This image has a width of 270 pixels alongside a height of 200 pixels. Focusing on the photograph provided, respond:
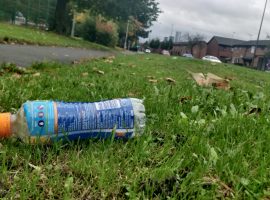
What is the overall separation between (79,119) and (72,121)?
4 centimetres

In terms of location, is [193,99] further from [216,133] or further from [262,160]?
[262,160]

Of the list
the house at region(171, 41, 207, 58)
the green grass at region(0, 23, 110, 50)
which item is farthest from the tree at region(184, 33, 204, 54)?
the green grass at region(0, 23, 110, 50)

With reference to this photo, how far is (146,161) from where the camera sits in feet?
6.07

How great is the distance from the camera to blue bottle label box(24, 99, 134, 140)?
189cm

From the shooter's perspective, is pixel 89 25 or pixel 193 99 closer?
pixel 193 99

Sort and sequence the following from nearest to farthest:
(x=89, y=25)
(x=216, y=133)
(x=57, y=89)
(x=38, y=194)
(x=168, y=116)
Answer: (x=38, y=194) < (x=216, y=133) < (x=168, y=116) < (x=57, y=89) < (x=89, y=25)

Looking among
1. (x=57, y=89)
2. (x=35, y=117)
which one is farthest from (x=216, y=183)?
(x=57, y=89)

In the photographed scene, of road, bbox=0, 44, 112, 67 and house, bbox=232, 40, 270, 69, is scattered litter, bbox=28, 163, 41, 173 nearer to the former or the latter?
road, bbox=0, 44, 112, 67

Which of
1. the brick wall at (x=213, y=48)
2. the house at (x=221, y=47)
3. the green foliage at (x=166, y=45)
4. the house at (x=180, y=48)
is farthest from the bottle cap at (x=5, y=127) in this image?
the house at (x=180, y=48)

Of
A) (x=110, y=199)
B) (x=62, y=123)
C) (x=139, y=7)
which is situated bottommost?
(x=110, y=199)

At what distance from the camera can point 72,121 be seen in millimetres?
1934

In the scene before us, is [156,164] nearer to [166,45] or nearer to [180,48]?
[166,45]

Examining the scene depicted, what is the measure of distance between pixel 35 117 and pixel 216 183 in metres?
0.93

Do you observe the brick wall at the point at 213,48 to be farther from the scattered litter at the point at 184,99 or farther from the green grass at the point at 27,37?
the scattered litter at the point at 184,99
